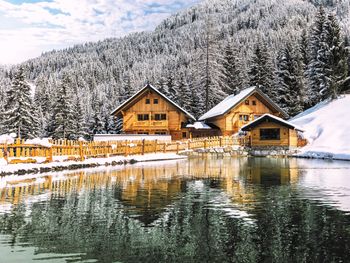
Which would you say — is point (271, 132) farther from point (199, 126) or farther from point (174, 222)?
point (174, 222)

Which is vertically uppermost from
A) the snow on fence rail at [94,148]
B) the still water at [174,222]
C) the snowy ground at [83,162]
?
the snow on fence rail at [94,148]

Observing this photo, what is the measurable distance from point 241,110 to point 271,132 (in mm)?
8640

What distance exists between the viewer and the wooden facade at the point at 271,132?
155ft

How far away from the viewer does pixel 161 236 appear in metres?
9.44

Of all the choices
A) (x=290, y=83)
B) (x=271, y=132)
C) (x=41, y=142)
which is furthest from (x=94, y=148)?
(x=290, y=83)

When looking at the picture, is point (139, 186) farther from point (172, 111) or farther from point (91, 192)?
point (172, 111)

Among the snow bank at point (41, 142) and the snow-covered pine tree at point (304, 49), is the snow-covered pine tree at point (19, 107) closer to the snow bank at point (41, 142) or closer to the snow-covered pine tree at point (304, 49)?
the snow bank at point (41, 142)

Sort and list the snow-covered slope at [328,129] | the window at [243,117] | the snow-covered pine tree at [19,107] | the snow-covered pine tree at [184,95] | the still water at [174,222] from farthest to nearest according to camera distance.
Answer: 1. the snow-covered pine tree at [184,95]
2. the snow-covered pine tree at [19,107]
3. the window at [243,117]
4. the snow-covered slope at [328,129]
5. the still water at [174,222]

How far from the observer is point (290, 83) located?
61.5 meters

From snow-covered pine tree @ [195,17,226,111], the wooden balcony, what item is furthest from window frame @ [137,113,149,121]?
snow-covered pine tree @ [195,17,226,111]

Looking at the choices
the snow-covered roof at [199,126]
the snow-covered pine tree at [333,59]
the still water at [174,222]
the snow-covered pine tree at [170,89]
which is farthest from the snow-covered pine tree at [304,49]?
the still water at [174,222]

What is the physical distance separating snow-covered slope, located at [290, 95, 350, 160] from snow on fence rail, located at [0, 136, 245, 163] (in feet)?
29.0

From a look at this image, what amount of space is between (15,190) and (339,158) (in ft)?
101

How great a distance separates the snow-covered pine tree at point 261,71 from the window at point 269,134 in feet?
56.6
